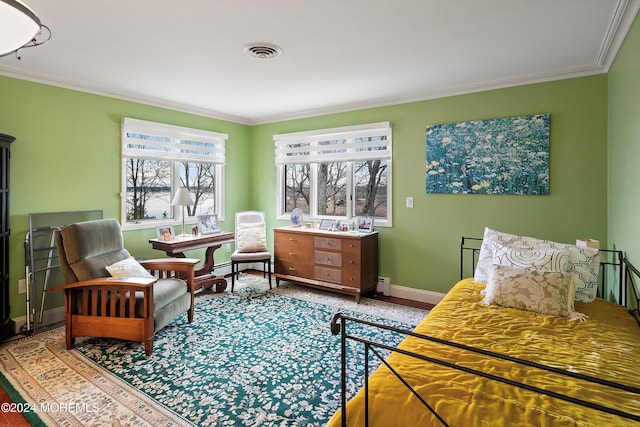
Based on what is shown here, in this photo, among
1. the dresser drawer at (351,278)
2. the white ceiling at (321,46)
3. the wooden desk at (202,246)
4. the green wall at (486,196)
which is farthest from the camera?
the dresser drawer at (351,278)

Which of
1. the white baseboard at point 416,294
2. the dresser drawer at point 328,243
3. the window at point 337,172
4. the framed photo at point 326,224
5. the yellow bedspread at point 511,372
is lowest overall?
the white baseboard at point 416,294

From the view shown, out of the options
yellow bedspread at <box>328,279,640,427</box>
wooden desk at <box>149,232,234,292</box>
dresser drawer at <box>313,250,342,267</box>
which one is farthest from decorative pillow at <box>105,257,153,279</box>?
yellow bedspread at <box>328,279,640,427</box>

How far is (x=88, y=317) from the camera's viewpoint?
2.92m

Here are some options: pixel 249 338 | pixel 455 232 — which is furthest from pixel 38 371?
pixel 455 232

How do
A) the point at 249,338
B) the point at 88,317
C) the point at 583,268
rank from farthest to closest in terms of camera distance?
1. the point at 249,338
2. the point at 88,317
3. the point at 583,268

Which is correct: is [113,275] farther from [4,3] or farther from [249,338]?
[4,3]

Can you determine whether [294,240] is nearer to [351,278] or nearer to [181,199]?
[351,278]

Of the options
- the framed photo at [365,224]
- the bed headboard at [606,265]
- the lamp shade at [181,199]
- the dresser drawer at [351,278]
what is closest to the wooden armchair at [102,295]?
the lamp shade at [181,199]

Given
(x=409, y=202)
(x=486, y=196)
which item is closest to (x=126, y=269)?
(x=409, y=202)

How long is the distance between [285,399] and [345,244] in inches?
88.5

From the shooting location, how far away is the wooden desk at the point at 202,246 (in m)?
4.07

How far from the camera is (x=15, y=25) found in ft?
4.23

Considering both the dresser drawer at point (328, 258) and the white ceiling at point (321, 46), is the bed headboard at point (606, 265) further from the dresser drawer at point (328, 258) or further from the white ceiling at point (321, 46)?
the white ceiling at point (321, 46)

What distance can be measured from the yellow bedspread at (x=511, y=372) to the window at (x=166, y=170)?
378cm
